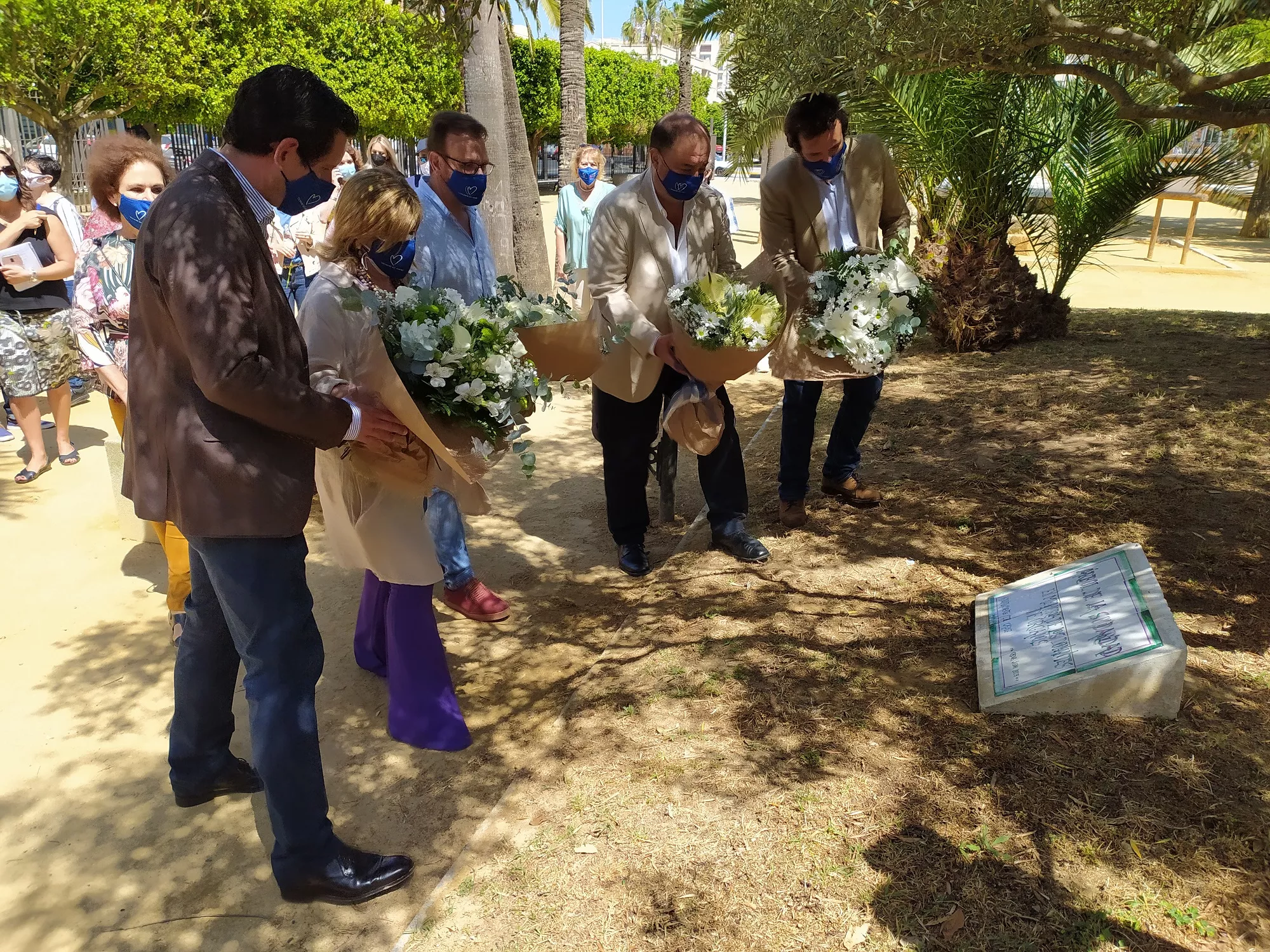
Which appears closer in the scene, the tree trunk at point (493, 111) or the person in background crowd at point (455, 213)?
the person in background crowd at point (455, 213)

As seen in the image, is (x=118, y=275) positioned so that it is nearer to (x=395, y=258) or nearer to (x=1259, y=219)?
(x=395, y=258)

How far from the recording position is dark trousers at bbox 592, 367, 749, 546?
4926 millimetres

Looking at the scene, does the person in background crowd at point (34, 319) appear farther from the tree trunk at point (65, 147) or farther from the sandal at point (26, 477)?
the tree trunk at point (65, 147)

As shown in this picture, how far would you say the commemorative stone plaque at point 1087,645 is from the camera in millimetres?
3055

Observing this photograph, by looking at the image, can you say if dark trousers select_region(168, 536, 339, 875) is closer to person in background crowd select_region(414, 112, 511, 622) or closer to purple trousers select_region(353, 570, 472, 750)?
purple trousers select_region(353, 570, 472, 750)

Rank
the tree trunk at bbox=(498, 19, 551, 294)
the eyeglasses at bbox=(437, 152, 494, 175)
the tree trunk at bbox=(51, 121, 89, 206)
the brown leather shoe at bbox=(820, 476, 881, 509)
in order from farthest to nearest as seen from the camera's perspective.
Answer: the tree trunk at bbox=(51, 121, 89, 206)
the tree trunk at bbox=(498, 19, 551, 294)
the brown leather shoe at bbox=(820, 476, 881, 509)
the eyeglasses at bbox=(437, 152, 494, 175)

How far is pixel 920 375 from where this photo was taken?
26.5 ft

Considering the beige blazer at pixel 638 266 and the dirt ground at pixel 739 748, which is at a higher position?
the beige blazer at pixel 638 266

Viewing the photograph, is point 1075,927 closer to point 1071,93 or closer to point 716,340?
point 716,340

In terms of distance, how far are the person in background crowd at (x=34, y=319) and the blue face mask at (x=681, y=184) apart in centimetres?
490

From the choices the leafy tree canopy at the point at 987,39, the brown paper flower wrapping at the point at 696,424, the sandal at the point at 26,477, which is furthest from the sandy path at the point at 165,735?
the leafy tree canopy at the point at 987,39

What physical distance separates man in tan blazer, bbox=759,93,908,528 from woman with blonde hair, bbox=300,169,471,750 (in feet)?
6.66

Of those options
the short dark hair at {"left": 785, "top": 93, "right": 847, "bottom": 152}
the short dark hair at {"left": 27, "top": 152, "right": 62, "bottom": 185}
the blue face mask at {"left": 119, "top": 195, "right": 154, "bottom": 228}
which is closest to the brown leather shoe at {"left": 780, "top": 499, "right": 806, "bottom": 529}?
the short dark hair at {"left": 785, "top": 93, "right": 847, "bottom": 152}

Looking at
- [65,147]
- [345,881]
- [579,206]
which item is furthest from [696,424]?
[65,147]
